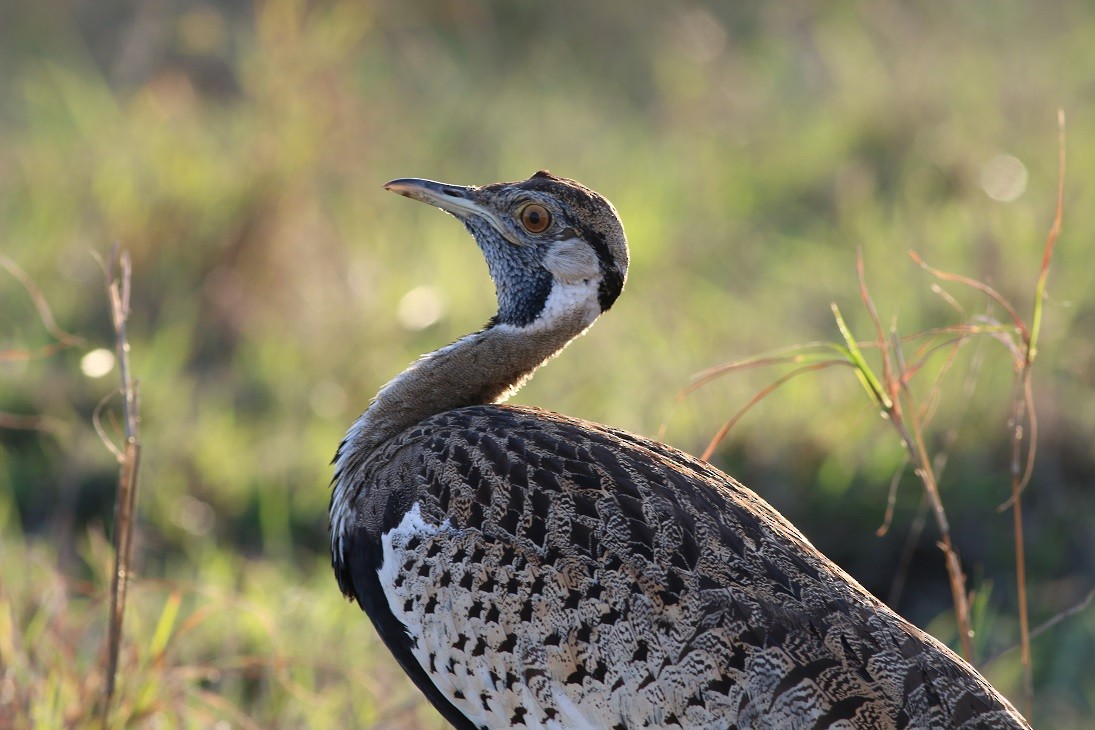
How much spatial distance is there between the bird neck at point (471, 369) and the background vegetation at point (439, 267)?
1.53 ft

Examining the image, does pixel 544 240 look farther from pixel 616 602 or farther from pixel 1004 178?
pixel 1004 178

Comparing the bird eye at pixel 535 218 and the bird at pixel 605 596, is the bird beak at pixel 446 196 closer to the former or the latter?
the bird eye at pixel 535 218

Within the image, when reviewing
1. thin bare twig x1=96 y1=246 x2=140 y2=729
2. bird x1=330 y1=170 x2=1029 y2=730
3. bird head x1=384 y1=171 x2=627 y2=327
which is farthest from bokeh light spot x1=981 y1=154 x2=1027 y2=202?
thin bare twig x1=96 y1=246 x2=140 y2=729

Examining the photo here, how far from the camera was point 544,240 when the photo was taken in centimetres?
356

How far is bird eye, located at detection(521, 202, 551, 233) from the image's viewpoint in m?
3.55

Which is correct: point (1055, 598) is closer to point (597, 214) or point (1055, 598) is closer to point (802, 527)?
point (802, 527)

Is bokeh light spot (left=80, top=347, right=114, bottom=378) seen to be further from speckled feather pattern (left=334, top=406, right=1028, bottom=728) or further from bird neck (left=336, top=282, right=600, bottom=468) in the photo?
speckled feather pattern (left=334, top=406, right=1028, bottom=728)

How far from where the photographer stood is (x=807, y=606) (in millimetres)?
2820

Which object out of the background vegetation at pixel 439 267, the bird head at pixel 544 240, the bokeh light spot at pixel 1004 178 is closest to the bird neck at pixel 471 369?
the bird head at pixel 544 240

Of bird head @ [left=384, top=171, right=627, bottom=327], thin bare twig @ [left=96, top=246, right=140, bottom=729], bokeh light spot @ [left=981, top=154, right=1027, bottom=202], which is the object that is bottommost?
thin bare twig @ [left=96, top=246, right=140, bottom=729]

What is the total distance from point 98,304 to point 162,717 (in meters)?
3.10

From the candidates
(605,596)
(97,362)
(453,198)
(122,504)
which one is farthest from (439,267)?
A: (605,596)

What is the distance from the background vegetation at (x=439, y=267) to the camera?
14.6 feet

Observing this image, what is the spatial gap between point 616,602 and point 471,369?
0.88 m
